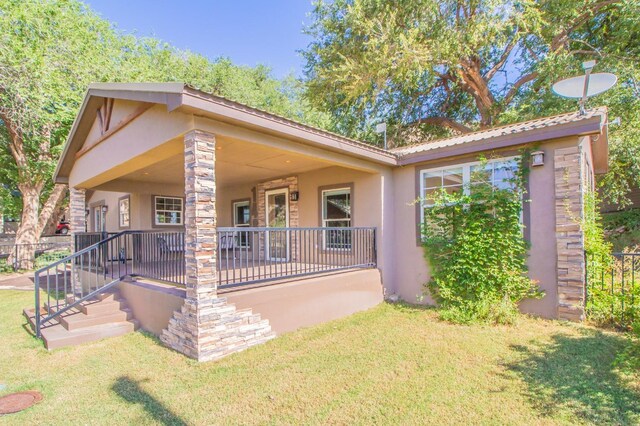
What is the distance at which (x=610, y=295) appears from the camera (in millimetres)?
5371

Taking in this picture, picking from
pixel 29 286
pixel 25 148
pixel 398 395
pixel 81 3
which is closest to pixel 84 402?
pixel 398 395

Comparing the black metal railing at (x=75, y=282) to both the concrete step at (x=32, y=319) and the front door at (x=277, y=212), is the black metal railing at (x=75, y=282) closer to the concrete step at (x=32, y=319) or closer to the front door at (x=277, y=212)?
the concrete step at (x=32, y=319)

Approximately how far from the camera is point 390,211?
24.8 ft

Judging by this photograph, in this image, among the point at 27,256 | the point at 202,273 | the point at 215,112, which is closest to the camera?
the point at 215,112

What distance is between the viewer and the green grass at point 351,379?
3129 mm

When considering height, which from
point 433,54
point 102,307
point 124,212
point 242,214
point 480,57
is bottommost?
point 102,307

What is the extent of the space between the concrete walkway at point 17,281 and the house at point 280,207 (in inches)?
85.1

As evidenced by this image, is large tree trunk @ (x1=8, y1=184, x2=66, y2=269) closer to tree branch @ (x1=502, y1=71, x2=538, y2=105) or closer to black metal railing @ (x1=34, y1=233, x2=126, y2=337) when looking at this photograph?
black metal railing @ (x1=34, y1=233, x2=126, y2=337)

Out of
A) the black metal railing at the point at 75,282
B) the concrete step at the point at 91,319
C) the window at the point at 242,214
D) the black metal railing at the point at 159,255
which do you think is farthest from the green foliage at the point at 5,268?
the concrete step at the point at 91,319

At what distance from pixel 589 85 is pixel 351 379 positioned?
242 inches

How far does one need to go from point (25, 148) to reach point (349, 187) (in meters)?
14.3

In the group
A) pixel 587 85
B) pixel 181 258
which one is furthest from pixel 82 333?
pixel 587 85

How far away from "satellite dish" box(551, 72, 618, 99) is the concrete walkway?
572 inches

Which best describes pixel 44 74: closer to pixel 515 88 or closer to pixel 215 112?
pixel 215 112
